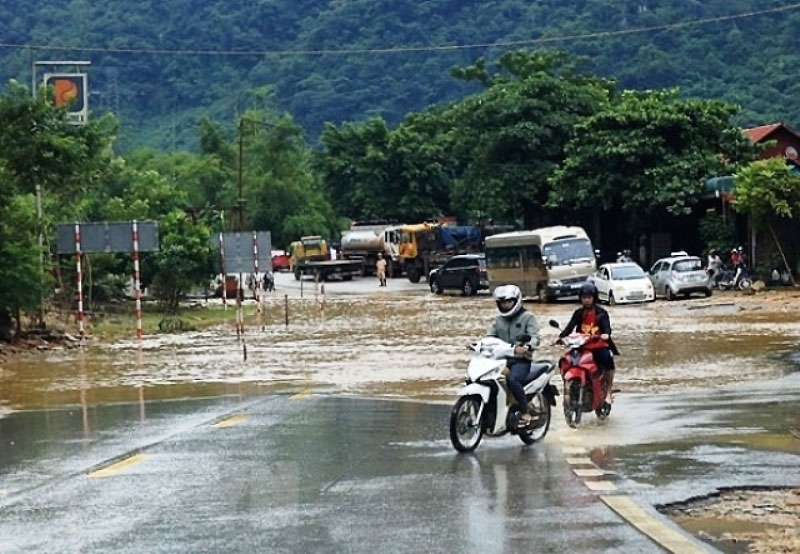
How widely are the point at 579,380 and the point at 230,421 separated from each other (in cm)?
418

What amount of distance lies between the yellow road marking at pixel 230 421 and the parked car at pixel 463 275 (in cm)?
4028

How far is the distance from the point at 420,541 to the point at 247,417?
8211 millimetres

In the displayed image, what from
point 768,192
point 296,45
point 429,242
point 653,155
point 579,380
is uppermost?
point 296,45

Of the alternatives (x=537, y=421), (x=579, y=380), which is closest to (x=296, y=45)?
(x=579, y=380)

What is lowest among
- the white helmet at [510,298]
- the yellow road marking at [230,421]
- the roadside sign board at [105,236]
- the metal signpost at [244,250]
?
the yellow road marking at [230,421]

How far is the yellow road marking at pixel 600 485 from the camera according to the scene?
10.6 meters

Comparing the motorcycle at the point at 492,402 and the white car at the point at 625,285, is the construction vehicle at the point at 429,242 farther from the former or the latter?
the motorcycle at the point at 492,402

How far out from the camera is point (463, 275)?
58000 millimetres

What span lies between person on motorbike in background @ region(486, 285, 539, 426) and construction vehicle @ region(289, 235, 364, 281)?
57.3 meters

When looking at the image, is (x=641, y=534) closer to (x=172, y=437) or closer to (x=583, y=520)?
(x=583, y=520)

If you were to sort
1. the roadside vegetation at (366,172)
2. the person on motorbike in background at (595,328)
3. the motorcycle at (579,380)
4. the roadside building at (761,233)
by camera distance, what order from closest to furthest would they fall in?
the motorcycle at (579,380) < the person on motorbike in background at (595,328) < the roadside vegetation at (366,172) < the roadside building at (761,233)

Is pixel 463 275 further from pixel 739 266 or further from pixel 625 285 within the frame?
pixel 625 285

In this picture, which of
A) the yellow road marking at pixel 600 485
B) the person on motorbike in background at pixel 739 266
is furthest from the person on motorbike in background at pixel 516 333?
the person on motorbike in background at pixel 739 266

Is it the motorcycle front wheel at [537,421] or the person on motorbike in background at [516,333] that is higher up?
the person on motorbike in background at [516,333]
